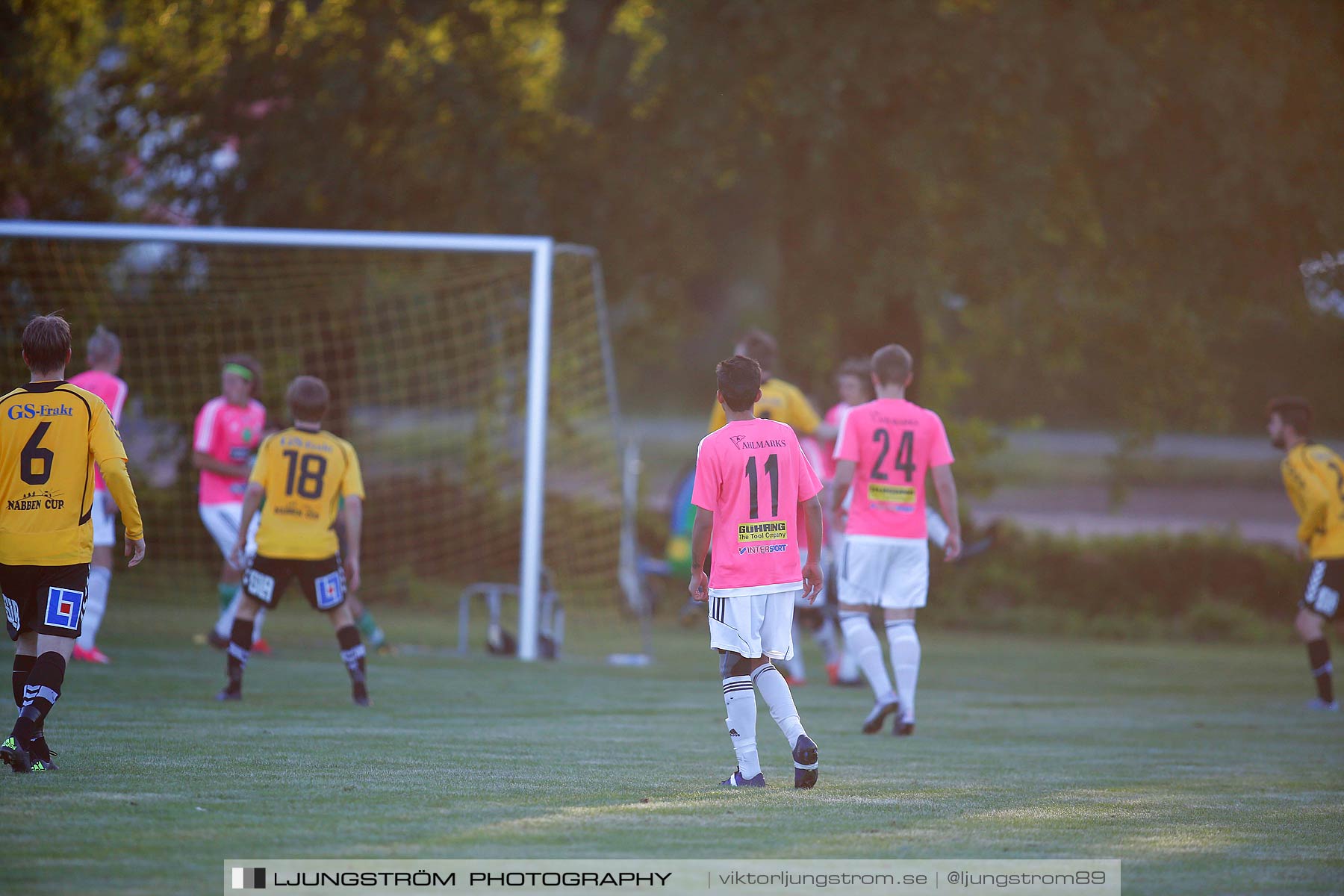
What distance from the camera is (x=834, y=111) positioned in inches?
Answer: 537

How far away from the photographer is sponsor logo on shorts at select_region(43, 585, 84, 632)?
575 cm

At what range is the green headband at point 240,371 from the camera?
10.6 metres

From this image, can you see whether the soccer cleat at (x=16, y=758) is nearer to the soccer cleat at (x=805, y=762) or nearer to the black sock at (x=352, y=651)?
the black sock at (x=352, y=651)

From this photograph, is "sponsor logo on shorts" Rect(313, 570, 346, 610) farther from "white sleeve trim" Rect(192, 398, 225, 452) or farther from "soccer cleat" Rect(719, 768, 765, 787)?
"white sleeve trim" Rect(192, 398, 225, 452)

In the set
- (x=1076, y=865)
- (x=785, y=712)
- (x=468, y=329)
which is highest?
(x=468, y=329)

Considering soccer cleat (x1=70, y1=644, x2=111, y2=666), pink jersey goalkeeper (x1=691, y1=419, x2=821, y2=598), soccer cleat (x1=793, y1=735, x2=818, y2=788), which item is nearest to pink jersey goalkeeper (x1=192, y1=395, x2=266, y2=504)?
soccer cleat (x1=70, y1=644, x2=111, y2=666)

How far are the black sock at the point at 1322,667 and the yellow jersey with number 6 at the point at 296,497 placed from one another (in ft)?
22.5

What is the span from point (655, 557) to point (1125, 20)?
838 cm

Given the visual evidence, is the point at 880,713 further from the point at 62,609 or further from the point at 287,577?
the point at 62,609

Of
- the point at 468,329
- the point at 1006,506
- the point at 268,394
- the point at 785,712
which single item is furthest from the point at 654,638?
the point at 1006,506

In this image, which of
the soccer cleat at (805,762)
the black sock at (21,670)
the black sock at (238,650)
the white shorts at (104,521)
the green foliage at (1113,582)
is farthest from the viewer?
the green foliage at (1113,582)

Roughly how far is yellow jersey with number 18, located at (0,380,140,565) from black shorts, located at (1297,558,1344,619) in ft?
26.3

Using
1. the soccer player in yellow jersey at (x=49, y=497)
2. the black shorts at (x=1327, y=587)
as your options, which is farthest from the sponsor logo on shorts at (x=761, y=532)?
the black shorts at (x=1327, y=587)

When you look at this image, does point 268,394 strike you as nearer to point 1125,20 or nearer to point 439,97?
point 439,97
